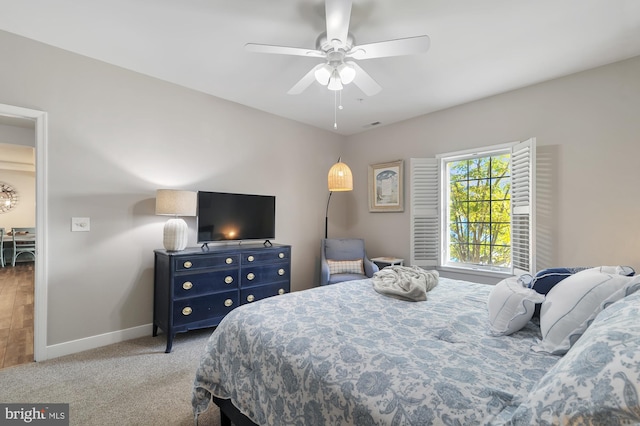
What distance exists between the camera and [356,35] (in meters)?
2.32

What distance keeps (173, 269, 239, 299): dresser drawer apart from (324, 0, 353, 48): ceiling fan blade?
2.37 m

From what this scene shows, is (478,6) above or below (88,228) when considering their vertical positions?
above

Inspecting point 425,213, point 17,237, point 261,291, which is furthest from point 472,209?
point 17,237

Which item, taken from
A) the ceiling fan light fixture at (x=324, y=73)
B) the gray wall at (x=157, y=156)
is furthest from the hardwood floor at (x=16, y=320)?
the ceiling fan light fixture at (x=324, y=73)

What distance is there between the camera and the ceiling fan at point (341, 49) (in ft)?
5.95

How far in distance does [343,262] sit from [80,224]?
2998mm

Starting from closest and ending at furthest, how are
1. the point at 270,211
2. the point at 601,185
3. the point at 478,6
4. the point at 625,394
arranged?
the point at 625,394
the point at 478,6
the point at 601,185
the point at 270,211

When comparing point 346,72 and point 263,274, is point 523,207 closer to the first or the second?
point 346,72

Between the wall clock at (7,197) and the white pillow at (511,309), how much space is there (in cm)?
1132

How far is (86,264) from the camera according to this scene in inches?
107

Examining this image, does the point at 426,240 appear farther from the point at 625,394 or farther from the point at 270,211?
the point at 625,394

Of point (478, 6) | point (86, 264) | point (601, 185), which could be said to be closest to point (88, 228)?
point (86, 264)

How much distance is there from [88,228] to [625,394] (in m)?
3.55

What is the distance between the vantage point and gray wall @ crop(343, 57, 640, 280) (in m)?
2.58
